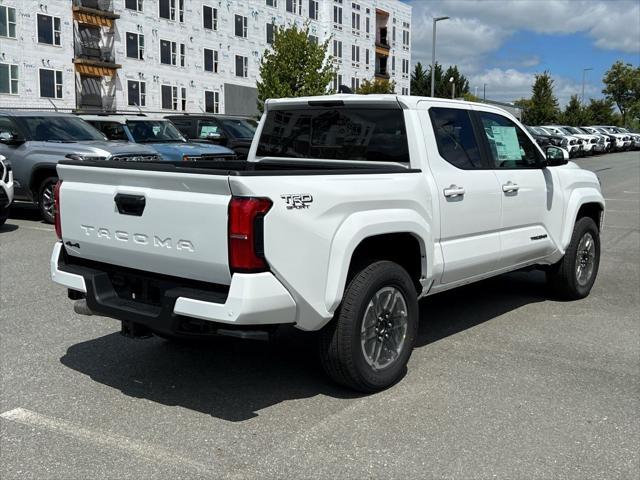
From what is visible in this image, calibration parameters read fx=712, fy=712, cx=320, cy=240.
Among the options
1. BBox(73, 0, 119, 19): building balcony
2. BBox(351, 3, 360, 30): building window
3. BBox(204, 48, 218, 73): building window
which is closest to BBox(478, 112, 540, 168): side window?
BBox(73, 0, 119, 19): building balcony

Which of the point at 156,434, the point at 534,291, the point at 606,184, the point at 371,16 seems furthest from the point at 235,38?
the point at 156,434

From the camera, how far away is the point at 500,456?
144 inches

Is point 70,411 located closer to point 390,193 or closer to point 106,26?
point 390,193

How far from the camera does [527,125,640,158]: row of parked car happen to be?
35.4 metres

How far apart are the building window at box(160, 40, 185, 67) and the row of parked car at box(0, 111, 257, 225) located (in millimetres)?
31775

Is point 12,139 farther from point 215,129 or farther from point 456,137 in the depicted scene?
point 456,137

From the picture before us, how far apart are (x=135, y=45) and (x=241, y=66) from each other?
371 inches

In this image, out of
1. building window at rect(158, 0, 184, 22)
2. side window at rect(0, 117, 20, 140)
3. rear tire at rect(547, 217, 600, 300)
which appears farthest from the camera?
building window at rect(158, 0, 184, 22)

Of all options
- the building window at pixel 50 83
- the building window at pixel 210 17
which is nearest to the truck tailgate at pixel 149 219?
the building window at pixel 50 83

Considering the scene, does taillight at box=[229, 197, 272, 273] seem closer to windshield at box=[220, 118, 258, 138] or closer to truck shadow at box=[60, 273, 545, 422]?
truck shadow at box=[60, 273, 545, 422]

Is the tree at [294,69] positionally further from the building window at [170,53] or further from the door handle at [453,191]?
the door handle at [453,191]

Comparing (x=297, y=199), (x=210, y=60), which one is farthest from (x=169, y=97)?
(x=297, y=199)

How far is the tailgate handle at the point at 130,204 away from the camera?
4.06m

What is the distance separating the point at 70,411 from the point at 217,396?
87cm
